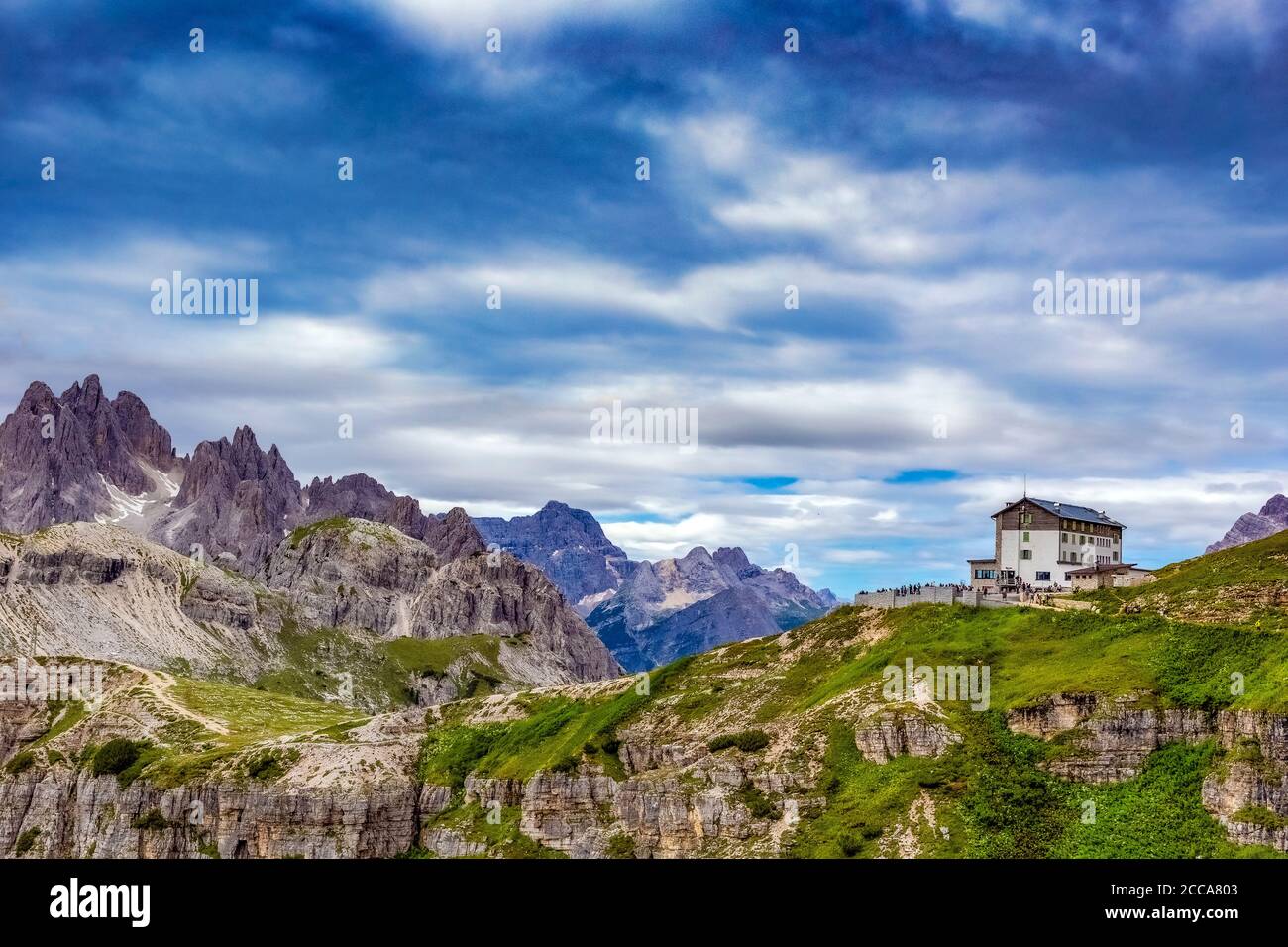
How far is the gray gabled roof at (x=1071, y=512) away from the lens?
17950 cm

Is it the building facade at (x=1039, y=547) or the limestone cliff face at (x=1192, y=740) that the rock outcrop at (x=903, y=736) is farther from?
the building facade at (x=1039, y=547)

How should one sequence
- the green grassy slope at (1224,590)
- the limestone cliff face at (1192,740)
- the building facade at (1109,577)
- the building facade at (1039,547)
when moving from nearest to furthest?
1. the limestone cliff face at (1192,740)
2. the green grassy slope at (1224,590)
3. the building facade at (1109,577)
4. the building facade at (1039,547)

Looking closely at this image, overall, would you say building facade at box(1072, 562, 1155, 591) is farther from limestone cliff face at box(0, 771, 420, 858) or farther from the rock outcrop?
limestone cliff face at box(0, 771, 420, 858)

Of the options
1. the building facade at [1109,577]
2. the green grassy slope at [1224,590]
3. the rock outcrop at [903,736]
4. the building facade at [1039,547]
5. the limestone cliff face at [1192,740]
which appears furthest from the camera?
the building facade at [1039,547]

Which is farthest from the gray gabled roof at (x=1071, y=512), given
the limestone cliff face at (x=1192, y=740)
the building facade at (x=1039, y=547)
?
the limestone cliff face at (x=1192, y=740)

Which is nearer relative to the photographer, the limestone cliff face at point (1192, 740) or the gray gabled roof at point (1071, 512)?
the limestone cliff face at point (1192, 740)

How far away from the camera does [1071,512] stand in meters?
184

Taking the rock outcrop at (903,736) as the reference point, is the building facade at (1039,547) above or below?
above

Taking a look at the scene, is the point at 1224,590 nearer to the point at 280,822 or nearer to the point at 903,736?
the point at 903,736

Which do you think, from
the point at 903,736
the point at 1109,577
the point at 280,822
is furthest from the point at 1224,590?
the point at 280,822
